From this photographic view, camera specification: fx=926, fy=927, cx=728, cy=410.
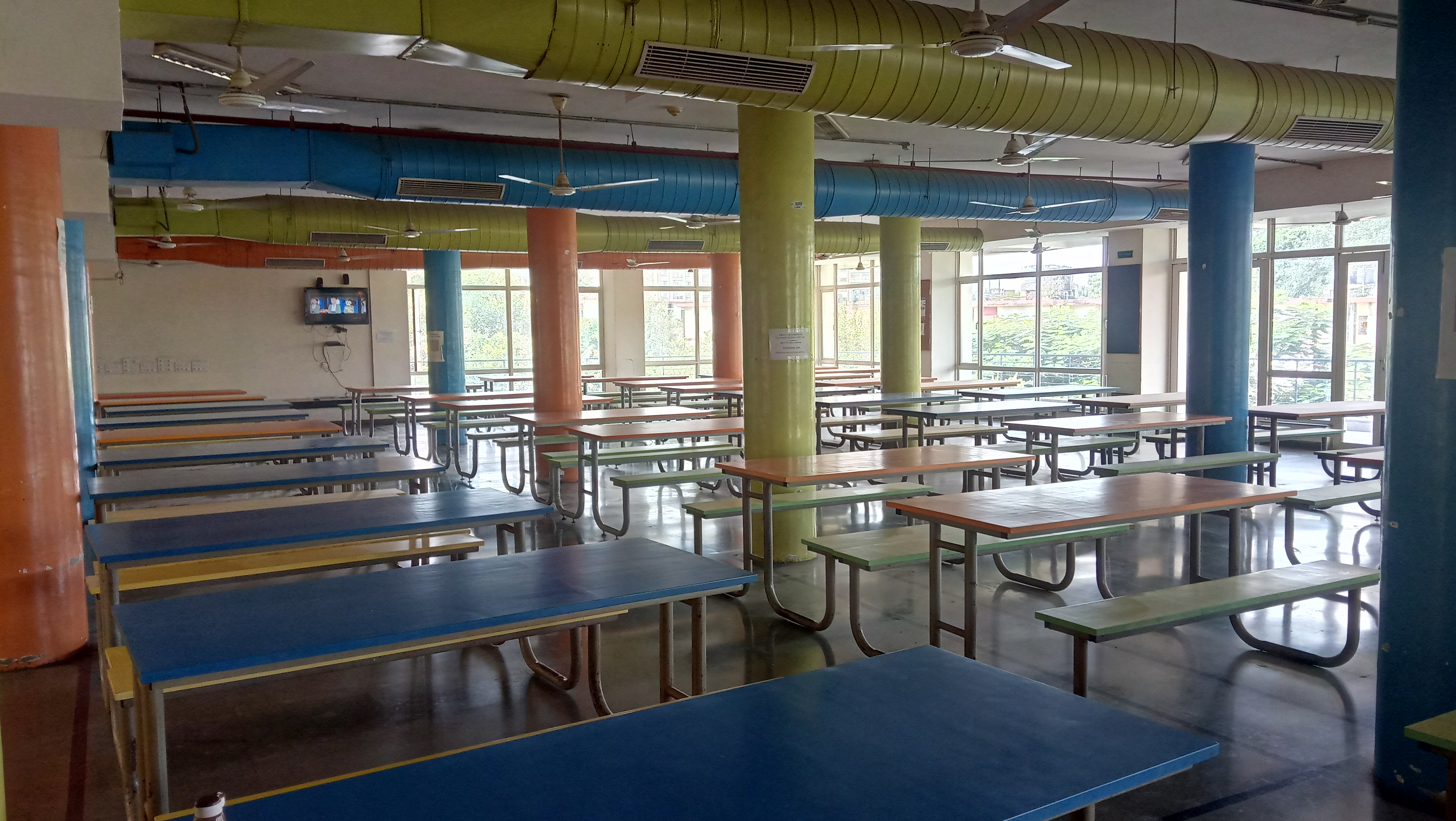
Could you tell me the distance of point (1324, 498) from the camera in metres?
5.49

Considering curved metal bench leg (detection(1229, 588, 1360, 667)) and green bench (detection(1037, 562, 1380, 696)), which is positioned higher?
green bench (detection(1037, 562, 1380, 696))

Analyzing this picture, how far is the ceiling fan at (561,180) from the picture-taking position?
734 cm

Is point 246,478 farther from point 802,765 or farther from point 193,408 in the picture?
point 193,408

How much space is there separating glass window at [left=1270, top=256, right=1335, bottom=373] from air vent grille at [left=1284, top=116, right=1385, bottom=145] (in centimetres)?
603

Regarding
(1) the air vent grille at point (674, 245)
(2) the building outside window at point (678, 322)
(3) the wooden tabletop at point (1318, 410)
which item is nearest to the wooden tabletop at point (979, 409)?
(3) the wooden tabletop at point (1318, 410)

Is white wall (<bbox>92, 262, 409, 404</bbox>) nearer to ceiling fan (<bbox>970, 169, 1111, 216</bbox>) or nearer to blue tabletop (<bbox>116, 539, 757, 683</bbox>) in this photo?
ceiling fan (<bbox>970, 169, 1111, 216</bbox>)

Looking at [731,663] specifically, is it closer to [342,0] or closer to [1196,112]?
[342,0]

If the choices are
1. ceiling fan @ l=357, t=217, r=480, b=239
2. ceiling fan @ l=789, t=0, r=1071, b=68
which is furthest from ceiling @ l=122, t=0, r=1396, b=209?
ceiling fan @ l=357, t=217, r=480, b=239

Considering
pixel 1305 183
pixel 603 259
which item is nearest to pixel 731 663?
pixel 1305 183

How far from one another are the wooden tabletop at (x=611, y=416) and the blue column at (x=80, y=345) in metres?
3.26

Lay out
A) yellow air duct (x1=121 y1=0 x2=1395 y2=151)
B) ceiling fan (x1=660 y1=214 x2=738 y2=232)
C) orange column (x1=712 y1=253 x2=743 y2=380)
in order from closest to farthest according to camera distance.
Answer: yellow air duct (x1=121 y1=0 x2=1395 y2=151) → ceiling fan (x1=660 y1=214 x2=738 y2=232) → orange column (x1=712 y1=253 x2=743 y2=380)

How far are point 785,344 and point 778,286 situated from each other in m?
0.38

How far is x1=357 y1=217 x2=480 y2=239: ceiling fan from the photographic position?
1048 cm

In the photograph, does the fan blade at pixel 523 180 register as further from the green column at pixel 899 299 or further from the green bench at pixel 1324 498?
the green bench at pixel 1324 498
